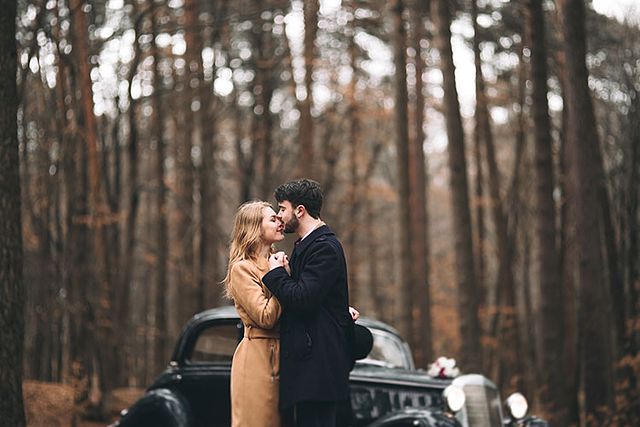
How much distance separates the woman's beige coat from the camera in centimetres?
547

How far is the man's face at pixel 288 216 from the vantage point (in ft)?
18.3

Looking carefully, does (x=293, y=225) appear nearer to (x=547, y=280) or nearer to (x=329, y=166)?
(x=547, y=280)

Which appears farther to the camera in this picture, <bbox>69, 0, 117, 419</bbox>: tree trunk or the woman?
<bbox>69, 0, 117, 419</bbox>: tree trunk

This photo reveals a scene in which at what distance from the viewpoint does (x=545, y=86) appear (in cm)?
1379

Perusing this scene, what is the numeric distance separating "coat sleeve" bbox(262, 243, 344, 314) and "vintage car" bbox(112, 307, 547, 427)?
2.19m

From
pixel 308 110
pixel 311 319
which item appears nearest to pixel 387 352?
pixel 311 319

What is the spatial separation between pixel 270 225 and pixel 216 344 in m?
2.93

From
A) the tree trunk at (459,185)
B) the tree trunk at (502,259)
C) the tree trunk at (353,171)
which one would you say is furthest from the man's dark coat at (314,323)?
the tree trunk at (353,171)

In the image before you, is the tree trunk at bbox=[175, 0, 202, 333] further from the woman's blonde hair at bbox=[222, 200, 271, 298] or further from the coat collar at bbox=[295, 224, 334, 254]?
the coat collar at bbox=[295, 224, 334, 254]

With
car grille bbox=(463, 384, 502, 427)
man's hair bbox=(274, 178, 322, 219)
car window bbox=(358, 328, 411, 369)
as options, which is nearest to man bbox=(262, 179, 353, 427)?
man's hair bbox=(274, 178, 322, 219)

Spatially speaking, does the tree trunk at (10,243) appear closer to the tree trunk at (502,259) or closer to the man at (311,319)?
the man at (311,319)

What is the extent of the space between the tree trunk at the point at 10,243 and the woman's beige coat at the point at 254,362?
2.45 meters

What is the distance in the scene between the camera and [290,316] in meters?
5.41

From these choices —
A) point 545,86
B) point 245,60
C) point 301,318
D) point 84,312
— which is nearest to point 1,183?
point 301,318
